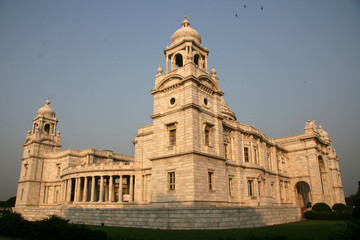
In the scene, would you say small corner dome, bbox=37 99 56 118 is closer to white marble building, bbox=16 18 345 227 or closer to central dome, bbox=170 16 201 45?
white marble building, bbox=16 18 345 227

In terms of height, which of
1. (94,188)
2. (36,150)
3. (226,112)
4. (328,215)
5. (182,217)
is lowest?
(328,215)

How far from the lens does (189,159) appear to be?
2738cm

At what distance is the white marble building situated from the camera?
2873 centimetres

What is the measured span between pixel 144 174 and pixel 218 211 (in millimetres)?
20270

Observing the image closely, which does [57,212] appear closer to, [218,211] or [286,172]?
[218,211]

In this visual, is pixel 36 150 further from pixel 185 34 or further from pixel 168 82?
pixel 185 34

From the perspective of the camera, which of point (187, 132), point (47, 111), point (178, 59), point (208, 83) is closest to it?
point (187, 132)

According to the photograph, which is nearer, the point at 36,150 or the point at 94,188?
the point at 94,188

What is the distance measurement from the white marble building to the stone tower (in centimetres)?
10

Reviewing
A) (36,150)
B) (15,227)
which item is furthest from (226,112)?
(15,227)

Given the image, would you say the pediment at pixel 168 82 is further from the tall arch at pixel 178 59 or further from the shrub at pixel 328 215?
the shrub at pixel 328 215

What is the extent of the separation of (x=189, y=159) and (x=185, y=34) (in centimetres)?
1639

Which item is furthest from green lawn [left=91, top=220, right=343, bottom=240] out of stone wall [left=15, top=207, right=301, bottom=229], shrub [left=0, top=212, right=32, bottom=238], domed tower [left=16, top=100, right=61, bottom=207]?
domed tower [left=16, top=100, right=61, bottom=207]

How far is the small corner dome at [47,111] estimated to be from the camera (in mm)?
63191
